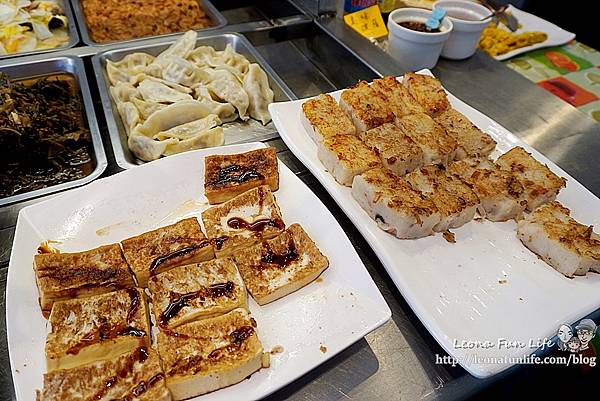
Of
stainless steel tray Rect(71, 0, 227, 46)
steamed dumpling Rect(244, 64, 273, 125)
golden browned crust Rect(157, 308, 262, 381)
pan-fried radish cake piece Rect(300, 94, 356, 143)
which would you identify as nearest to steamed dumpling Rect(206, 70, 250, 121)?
steamed dumpling Rect(244, 64, 273, 125)

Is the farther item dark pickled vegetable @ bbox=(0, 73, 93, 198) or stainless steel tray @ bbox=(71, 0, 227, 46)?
stainless steel tray @ bbox=(71, 0, 227, 46)

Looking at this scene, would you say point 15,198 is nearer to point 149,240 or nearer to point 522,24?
point 149,240

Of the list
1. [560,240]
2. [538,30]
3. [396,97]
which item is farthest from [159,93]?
[538,30]

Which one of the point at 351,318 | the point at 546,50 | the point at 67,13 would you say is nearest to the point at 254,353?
the point at 351,318

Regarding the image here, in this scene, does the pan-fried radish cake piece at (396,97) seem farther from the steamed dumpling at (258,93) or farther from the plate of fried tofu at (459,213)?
the steamed dumpling at (258,93)

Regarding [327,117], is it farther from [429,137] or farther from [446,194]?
[446,194]

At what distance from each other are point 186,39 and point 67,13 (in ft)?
2.99

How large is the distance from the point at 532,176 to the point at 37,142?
220cm

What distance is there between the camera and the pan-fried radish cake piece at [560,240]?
163 cm

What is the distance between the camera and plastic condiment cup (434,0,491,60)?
2988mm

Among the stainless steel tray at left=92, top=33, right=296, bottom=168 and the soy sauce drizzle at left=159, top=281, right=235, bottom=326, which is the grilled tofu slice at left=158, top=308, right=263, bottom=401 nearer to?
the soy sauce drizzle at left=159, top=281, right=235, bottom=326

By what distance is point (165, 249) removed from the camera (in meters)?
1.58

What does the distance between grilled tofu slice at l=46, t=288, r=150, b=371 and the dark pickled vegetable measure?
0.93 meters

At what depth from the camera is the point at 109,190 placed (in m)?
1.74
